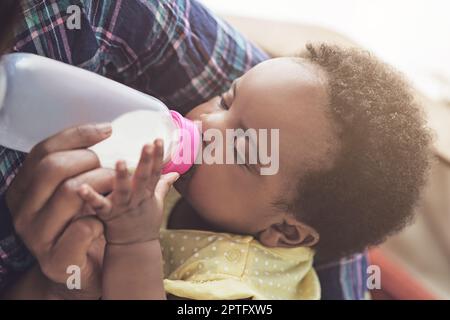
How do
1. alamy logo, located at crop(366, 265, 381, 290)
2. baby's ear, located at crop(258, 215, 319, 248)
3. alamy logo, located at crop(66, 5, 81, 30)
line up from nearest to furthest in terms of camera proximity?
alamy logo, located at crop(66, 5, 81, 30)
baby's ear, located at crop(258, 215, 319, 248)
alamy logo, located at crop(366, 265, 381, 290)

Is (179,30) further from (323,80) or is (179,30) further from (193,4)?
(323,80)

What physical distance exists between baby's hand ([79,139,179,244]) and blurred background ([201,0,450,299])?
71 cm

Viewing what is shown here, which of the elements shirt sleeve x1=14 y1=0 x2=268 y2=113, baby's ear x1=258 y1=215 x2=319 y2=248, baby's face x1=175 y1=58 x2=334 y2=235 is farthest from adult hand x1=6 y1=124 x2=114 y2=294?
baby's ear x1=258 y1=215 x2=319 y2=248

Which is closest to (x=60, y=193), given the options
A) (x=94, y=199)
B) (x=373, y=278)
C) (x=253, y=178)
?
(x=94, y=199)

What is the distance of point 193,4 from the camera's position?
2.95 feet

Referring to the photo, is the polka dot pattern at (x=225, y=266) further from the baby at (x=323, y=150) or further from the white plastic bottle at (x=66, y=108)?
the white plastic bottle at (x=66, y=108)

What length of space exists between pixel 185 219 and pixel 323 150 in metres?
0.29

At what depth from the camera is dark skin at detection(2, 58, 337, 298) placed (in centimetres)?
68

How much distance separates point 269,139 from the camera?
83cm

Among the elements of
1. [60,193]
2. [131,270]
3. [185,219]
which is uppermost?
[60,193]

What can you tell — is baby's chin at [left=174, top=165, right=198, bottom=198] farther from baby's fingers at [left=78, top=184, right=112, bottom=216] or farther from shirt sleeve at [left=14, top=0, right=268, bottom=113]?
baby's fingers at [left=78, top=184, right=112, bottom=216]

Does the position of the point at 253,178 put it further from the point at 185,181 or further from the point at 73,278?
the point at 73,278

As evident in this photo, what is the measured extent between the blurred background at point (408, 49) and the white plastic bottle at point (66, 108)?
0.60 metres

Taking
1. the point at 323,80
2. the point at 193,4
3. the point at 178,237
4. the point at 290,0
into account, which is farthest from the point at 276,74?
the point at 290,0
